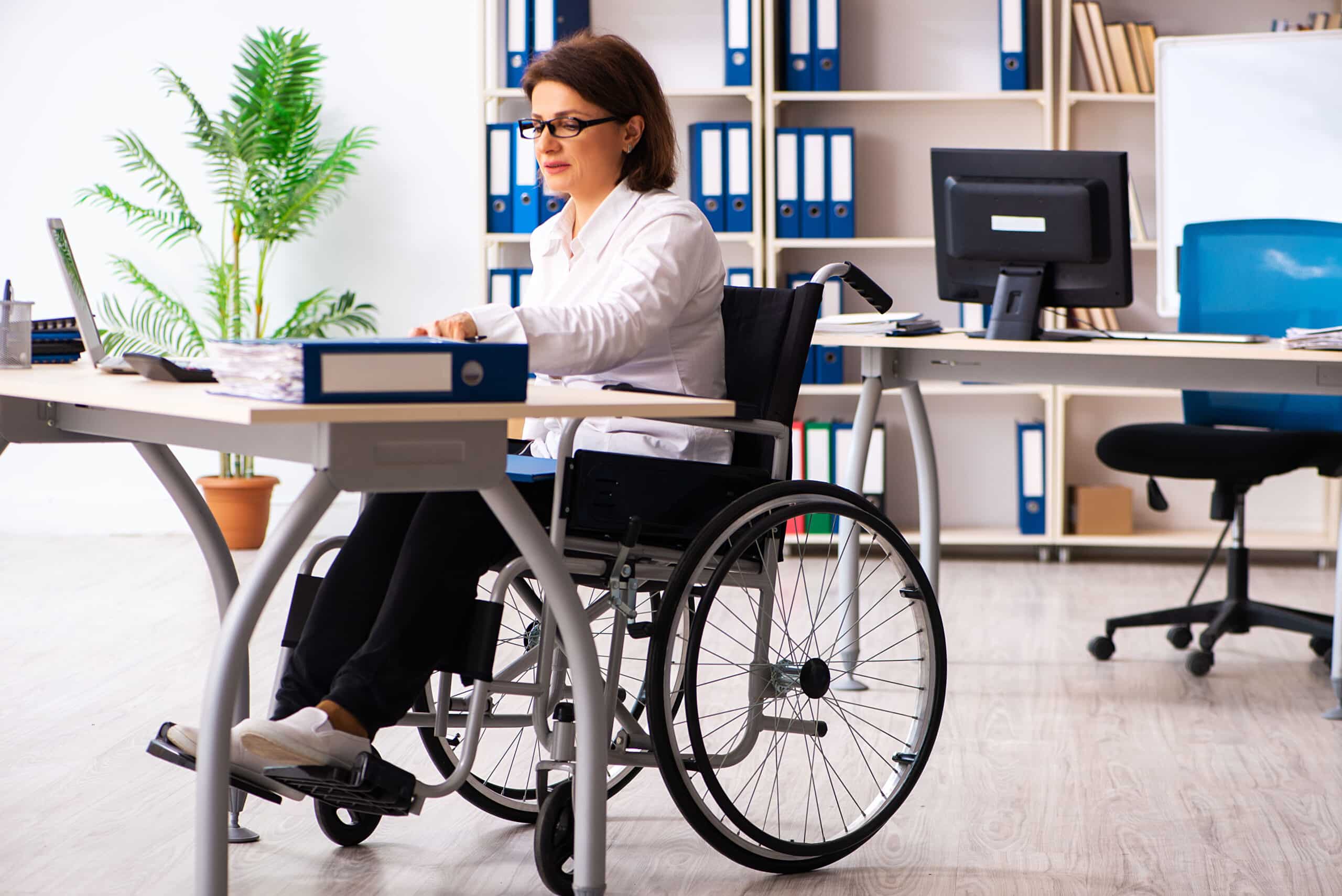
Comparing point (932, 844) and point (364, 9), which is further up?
point (364, 9)

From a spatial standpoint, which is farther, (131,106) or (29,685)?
(131,106)

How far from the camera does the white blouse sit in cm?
180

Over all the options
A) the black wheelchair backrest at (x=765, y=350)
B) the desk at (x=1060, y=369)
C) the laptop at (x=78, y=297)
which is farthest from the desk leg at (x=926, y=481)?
the laptop at (x=78, y=297)

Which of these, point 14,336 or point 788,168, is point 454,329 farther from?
point 788,168

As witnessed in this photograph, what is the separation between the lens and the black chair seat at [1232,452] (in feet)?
10.1

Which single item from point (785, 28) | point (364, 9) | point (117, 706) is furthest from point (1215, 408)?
point (364, 9)

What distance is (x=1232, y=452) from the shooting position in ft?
10.2

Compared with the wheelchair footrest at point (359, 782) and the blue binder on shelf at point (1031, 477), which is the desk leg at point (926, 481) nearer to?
the blue binder on shelf at point (1031, 477)

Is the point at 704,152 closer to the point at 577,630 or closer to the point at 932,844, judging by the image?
the point at 932,844

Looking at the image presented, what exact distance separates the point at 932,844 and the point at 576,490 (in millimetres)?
741

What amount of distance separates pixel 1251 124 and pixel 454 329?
3.38 m

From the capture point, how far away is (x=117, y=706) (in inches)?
106

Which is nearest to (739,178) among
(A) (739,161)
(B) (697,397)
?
(A) (739,161)

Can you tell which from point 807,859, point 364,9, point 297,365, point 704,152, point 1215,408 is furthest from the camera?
point 364,9
